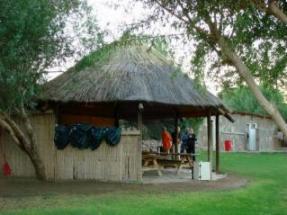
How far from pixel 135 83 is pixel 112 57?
2.48 metres

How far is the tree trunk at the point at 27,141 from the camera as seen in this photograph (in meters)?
15.1

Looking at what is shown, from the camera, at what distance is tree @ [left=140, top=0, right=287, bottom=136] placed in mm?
9047

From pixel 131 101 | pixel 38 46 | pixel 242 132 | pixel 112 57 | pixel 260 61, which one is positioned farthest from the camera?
pixel 242 132

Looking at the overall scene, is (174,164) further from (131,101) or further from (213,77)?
(213,77)

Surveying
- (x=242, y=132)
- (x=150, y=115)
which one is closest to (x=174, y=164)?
(x=150, y=115)

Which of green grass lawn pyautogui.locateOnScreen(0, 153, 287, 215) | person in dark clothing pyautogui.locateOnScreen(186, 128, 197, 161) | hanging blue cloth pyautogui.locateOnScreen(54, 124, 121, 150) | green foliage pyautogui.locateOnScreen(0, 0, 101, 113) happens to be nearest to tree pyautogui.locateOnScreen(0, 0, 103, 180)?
green foliage pyautogui.locateOnScreen(0, 0, 101, 113)

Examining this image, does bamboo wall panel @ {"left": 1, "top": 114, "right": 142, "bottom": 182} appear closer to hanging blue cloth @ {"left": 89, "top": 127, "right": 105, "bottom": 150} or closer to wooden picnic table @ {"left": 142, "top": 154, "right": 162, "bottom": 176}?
hanging blue cloth @ {"left": 89, "top": 127, "right": 105, "bottom": 150}

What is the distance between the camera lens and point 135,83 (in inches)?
658

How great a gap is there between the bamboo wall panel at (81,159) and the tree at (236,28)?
5967 millimetres

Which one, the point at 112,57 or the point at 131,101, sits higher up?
the point at 112,57

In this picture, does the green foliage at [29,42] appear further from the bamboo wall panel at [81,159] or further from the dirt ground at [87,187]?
the bamboo wall panel at [81,159]

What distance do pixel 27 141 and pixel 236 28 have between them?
8.03 metres

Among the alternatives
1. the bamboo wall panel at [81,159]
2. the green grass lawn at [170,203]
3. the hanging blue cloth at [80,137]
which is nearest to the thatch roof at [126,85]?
the hanging blue cloth at [80,137]

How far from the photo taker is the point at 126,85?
1661cm
